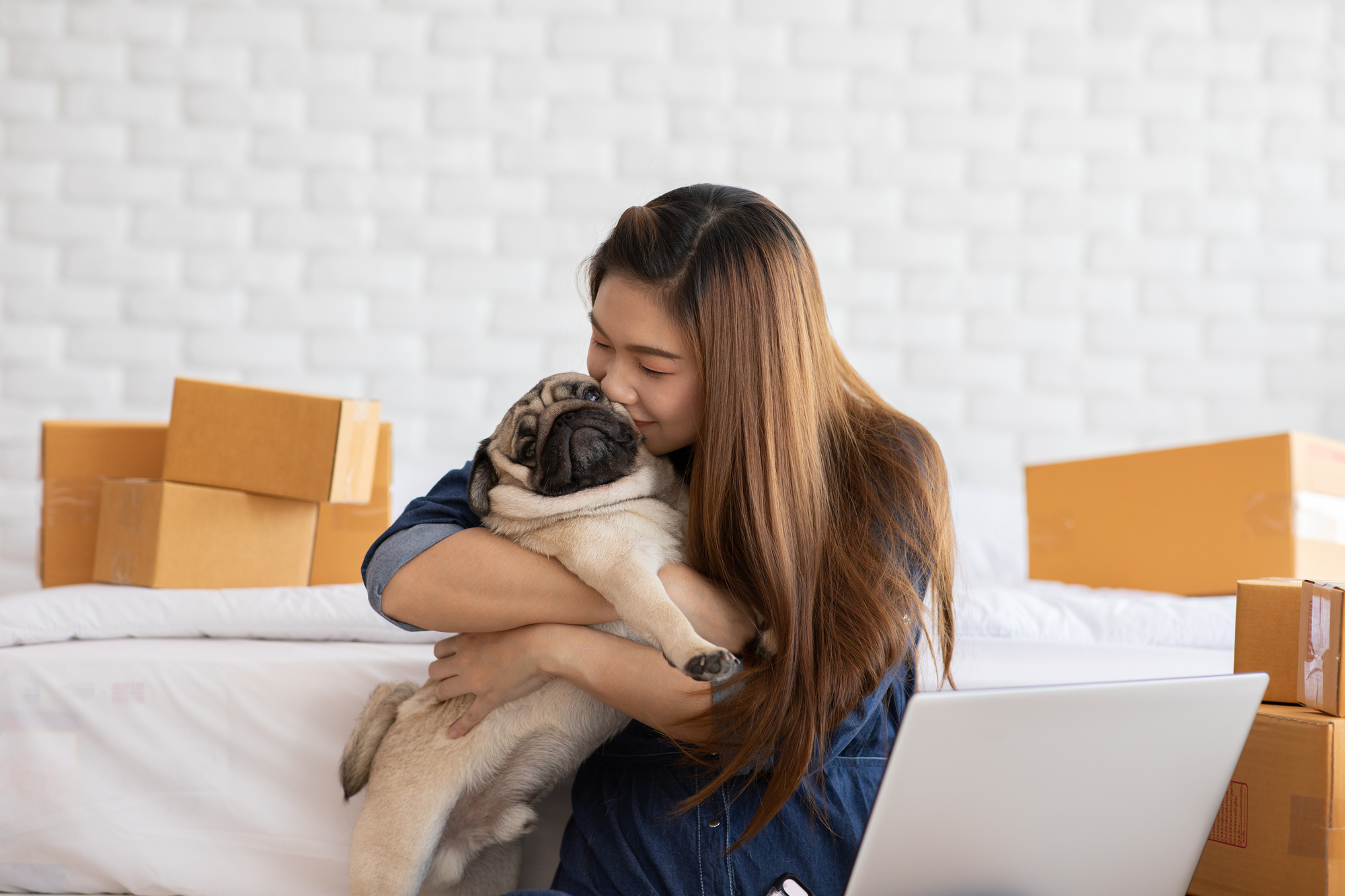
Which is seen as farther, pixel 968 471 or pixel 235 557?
pixel 968 471

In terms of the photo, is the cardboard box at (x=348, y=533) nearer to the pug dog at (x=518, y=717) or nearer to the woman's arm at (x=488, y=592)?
the pug dog at (x=518, y=717)

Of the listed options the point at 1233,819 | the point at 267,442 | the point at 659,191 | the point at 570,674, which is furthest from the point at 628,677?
the point at 659,191

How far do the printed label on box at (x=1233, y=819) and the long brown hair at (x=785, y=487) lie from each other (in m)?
0.39

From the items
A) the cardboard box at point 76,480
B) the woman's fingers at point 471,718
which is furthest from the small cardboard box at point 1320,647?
the cardboard box at point 76,480

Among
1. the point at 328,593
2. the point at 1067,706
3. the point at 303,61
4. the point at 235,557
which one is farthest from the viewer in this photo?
the point at 303,61

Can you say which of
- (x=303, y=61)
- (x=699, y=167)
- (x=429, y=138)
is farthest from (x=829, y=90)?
(x=303, y=61)

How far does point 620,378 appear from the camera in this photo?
4.33 ft

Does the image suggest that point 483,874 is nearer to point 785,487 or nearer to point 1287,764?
point 785,487

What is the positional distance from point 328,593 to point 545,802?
0.59m

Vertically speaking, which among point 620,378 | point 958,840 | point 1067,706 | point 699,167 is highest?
point 699,167

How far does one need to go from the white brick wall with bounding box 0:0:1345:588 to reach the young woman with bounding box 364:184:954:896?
1695 millimetres

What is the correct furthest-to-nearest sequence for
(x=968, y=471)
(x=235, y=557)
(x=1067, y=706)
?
(x=968, y=471)
(x=235, y=557)
(x=1067, y=706)

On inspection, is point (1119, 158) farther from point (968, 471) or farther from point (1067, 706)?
point (1067, 706)

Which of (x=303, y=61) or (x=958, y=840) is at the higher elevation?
(x=303, y=61)
